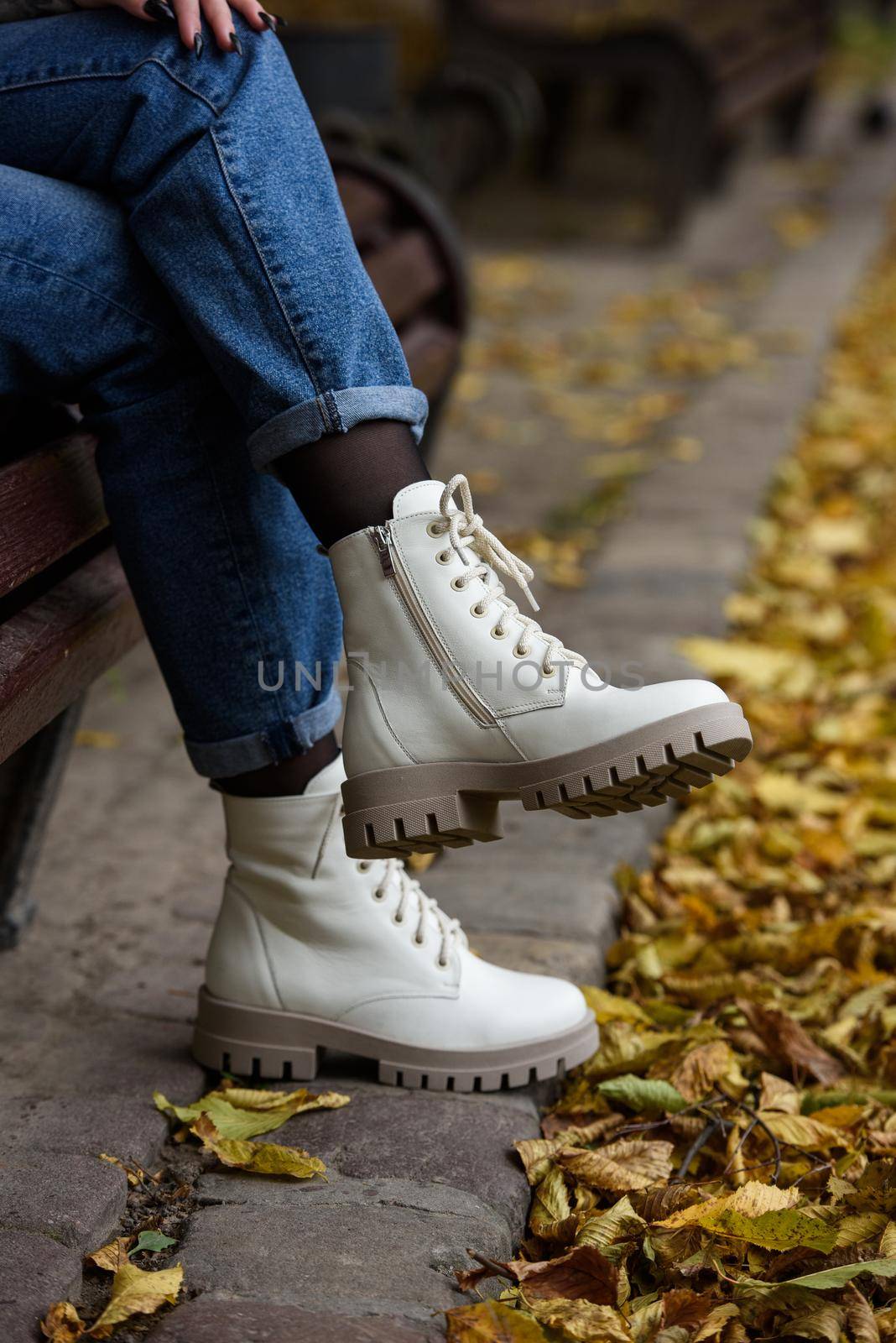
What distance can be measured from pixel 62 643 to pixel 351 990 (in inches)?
18.0

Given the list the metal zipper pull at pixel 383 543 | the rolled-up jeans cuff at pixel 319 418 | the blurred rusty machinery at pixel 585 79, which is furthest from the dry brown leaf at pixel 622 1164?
the blurred rusty machinery at pixel 585 79

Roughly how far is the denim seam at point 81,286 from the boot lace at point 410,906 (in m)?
0.57

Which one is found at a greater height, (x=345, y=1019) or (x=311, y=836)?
(x=311, y=836)

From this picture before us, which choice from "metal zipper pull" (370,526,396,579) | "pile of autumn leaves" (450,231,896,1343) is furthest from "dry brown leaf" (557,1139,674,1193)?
"metal zipper pull" (370,526,396,579)

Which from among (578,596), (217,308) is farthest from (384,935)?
(578,596)

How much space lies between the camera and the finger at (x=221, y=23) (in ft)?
4.16

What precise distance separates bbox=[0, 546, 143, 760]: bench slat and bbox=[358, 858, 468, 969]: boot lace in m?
0.35

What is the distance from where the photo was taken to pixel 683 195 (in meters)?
6.19

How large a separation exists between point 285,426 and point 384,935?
1.74 feet

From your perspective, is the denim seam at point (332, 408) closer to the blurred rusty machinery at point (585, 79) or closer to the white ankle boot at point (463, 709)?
the white ankle boot at point (463, 709)

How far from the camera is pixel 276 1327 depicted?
3.55ft

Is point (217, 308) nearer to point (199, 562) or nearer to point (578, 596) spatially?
point (199, 562)

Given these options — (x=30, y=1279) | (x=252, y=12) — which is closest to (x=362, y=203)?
(x=252, y=12)

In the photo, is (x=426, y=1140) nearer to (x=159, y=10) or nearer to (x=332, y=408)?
(x=332, y=408)
